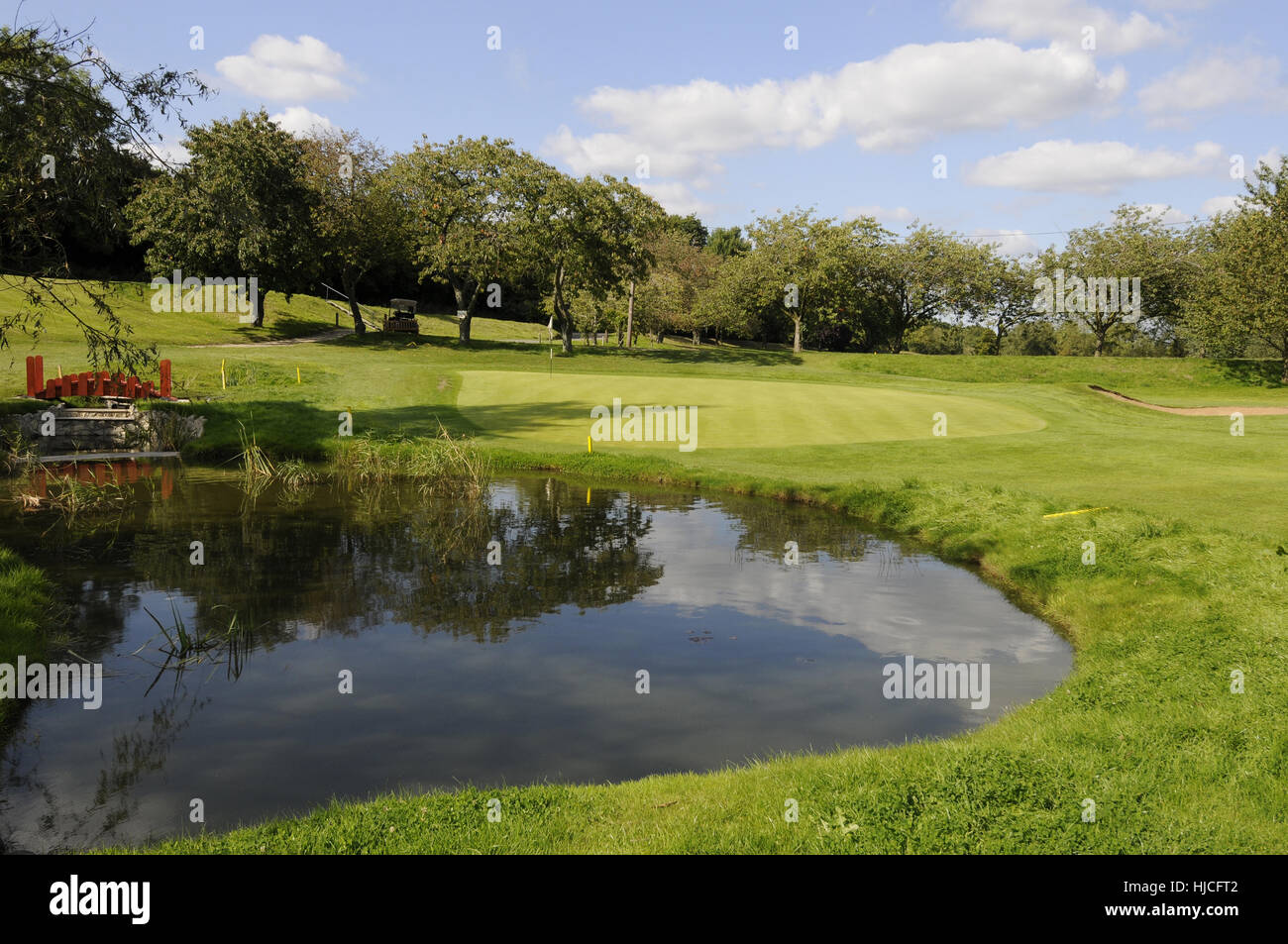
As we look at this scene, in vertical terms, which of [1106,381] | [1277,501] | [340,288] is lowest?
[1277,501]

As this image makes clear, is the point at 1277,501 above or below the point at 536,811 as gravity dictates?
above

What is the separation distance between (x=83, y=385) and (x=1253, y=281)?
57049 millimetres

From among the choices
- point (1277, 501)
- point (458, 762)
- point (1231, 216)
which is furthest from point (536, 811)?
point (1231, 216)

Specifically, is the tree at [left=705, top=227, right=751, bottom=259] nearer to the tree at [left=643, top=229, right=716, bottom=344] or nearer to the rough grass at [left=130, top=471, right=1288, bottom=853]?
the tree at [left=643, top=229, right=716, bottom=344]

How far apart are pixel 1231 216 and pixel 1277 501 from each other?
6121cm

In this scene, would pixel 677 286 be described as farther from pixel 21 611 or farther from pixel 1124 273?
pixel 21 611

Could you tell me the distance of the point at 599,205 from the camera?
56.6m

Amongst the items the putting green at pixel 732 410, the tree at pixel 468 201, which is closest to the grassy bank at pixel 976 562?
the putting green at pixel 732 410

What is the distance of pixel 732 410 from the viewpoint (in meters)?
31.6

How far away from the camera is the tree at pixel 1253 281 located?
4778cm

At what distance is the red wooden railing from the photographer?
26.7 m

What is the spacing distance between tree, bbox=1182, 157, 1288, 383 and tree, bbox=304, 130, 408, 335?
168 ft

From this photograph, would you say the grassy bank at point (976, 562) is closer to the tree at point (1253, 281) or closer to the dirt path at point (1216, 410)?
the dirt path at point (1216, 410)

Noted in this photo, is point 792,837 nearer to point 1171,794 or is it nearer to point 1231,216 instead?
point 1171,794
